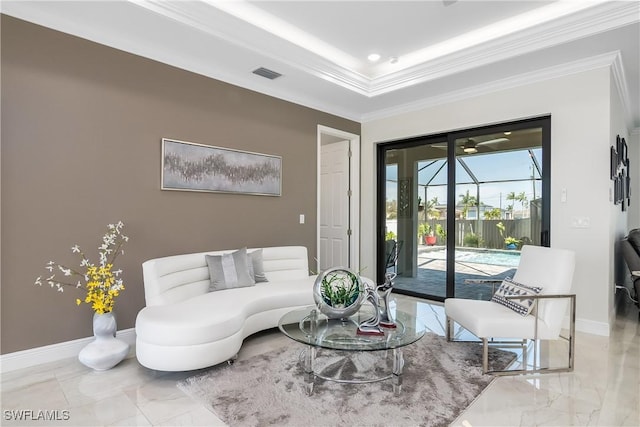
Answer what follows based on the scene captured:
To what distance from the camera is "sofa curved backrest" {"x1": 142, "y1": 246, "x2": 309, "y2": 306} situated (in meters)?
3.02

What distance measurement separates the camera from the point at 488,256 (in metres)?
4.55

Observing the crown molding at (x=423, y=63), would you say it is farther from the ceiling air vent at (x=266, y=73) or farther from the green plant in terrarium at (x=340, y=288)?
the green plant in terrarium at (x=340, y=288)

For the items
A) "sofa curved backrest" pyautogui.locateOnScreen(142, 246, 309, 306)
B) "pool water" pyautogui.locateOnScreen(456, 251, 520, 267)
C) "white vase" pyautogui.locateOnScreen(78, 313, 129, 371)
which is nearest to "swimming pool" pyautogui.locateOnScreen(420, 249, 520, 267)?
"pool water" pyautogui.locateOnScreen(456, 251, 520, 267)

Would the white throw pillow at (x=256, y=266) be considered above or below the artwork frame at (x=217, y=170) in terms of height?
below

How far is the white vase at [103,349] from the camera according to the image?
264 centimetres

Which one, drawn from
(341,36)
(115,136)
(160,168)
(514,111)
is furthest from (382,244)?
(115,136)

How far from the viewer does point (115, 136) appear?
10.7 feet

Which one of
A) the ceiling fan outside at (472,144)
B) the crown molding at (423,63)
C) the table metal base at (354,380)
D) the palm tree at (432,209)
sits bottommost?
the table metal base at (354,380)

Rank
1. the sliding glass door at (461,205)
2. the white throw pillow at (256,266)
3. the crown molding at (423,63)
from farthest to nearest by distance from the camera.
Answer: the sliding glass door at (461,205), the white throw pillow at (256,266), the crown molding at (423,63)

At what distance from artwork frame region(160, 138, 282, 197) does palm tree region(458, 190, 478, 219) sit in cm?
246

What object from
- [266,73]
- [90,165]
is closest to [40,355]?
[90,165]

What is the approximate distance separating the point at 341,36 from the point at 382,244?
3187 millimetres

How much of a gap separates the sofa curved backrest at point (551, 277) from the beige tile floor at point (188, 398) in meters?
0.43

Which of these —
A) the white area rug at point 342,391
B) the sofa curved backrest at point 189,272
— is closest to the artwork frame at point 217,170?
the sofa curved backrest at point 189,272
